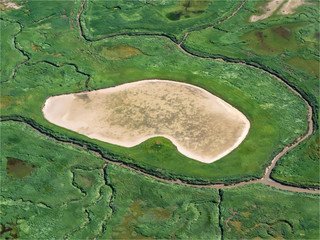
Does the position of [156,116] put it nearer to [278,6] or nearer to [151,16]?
[151,16]

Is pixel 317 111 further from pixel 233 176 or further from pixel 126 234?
pixel 126 234

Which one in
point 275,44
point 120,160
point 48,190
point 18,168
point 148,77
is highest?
point 275,44

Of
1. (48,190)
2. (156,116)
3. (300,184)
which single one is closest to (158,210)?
(48,190)

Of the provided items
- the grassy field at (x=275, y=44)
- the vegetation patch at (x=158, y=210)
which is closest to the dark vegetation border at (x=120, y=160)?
the vegetation patch at (x=158, y=210)

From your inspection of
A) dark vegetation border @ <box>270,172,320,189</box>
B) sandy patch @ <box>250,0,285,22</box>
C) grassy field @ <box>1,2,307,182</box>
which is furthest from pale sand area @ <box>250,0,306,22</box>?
dark vegetation border @ <box>270,172,320,189</box>

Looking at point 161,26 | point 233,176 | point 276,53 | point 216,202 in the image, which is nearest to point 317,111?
point 276,53

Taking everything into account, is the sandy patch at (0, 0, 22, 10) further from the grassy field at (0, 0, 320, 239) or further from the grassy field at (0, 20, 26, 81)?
the grassy field at (0, 20, 26, 81)

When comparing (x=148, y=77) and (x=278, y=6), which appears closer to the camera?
(x=148, y=77)
